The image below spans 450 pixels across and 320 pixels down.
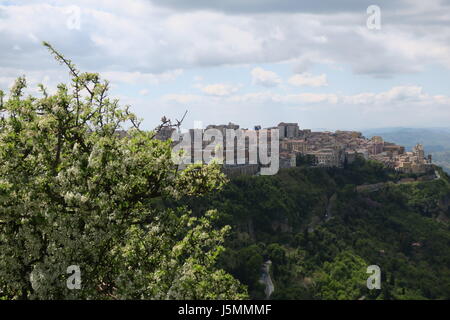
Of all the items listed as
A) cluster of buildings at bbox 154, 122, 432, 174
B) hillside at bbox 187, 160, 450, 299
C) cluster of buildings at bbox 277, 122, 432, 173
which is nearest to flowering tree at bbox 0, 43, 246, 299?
hillside at bbox 187, 160, 450, 299

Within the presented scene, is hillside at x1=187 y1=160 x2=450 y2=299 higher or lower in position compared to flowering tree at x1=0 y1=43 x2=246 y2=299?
lower

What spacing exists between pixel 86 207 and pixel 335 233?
94.7 metres

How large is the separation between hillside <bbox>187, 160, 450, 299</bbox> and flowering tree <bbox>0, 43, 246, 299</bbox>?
188 feet

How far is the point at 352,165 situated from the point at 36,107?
13666 centimetres

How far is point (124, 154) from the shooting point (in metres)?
11.8

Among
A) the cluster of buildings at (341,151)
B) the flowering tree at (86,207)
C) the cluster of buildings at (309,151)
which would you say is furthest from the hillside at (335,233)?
the flowering tree at (86,207)

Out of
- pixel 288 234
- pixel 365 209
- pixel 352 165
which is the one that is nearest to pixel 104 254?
pixel 288 234

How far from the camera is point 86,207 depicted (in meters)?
10.6

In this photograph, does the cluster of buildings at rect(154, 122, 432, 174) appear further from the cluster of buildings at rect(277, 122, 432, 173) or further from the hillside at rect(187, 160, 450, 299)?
the hillside at rect(187, 160, 450, 299)

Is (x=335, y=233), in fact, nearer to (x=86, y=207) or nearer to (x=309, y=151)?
(x=309, y=151)

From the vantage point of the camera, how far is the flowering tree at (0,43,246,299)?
10.6 metres

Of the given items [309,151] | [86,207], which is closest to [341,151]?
[309,151]

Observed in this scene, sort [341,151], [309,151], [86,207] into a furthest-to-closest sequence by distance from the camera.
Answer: [309,151], [341,151], [86,207]
